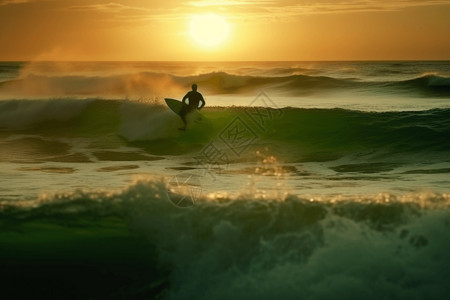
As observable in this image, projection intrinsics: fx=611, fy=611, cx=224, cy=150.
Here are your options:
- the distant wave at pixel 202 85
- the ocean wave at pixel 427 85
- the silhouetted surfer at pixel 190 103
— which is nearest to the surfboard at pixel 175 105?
the silhouetted surfer at pixel 190 103

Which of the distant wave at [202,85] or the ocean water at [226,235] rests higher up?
the distant wave at [202,85]

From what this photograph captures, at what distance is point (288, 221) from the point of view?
7.18 m

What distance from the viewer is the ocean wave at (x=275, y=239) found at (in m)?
6.34

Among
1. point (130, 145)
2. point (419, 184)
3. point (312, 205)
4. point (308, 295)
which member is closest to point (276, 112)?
point (130, 145)

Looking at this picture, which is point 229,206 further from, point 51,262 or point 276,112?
point 276,112

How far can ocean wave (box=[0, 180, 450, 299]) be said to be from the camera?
6340mm

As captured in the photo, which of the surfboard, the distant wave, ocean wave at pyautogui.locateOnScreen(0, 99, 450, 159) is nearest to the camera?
ocean wave at pyautogui.locateOnScreen(0, 99, 450, 159)

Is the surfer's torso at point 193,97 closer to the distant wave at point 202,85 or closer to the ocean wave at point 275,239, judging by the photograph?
the ocean wave at point 275,239

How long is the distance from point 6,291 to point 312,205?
3596 millimetres

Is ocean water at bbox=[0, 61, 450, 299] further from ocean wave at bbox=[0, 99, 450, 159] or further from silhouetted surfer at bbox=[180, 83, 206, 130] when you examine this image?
silhouetted surfer at bbox=[180, 83, 206, 130]

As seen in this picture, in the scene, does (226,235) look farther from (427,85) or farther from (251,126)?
(427,85)

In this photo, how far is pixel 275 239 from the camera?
6902mm

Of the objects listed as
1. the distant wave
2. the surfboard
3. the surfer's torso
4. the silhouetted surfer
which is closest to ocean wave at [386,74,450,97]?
the distant wave

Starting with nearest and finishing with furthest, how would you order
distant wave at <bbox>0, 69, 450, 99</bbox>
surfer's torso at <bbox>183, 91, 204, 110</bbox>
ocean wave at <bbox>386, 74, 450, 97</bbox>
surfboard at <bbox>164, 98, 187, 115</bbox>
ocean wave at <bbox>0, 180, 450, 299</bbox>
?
ocean wave at <bbox>0, 180, 450, 299</bbox>
surfer's torso at <bbox>183, 91, 204, 110</bbox>
surfboard at <bbox>164, 98, 187, 115</bbox>
distant wave at <bbox>0, 69, 450, 99</bbox>
ocean wave at <bbox>386, 74, 450, 97</bbox>
